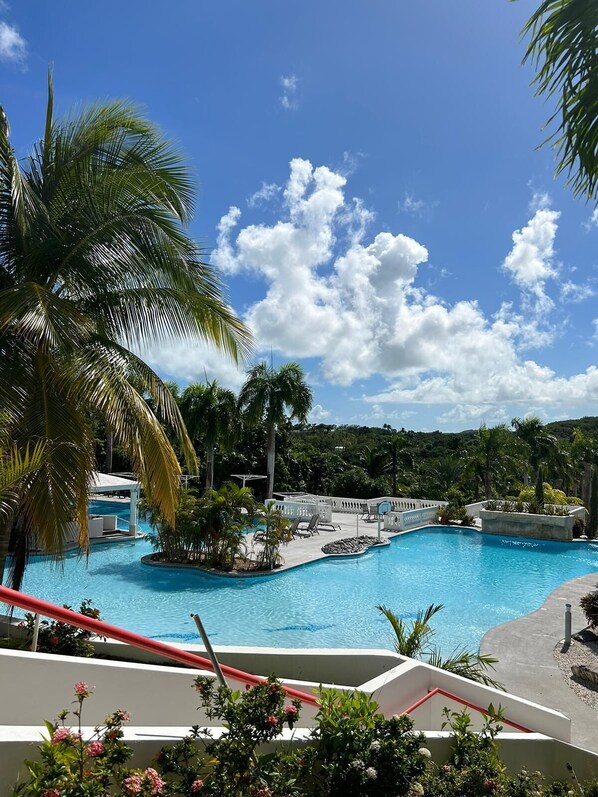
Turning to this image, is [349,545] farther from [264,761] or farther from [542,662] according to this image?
[264,761]

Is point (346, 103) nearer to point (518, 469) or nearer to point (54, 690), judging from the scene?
point (54, 690)

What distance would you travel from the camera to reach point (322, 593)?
12.8 meters

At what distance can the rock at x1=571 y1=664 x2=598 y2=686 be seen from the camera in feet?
23.1

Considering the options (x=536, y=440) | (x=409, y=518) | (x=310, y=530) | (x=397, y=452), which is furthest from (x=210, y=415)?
(x=536, y=440)

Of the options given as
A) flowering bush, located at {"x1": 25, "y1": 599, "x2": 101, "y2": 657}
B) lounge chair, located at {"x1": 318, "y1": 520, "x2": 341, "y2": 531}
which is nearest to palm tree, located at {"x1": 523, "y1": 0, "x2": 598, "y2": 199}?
flowering bush, located at {"x1": 25, "y1": 599, "x2": 101, "y2": 657}

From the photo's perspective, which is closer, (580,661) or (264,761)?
(264,761)

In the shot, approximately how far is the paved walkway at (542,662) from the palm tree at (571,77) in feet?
18.5

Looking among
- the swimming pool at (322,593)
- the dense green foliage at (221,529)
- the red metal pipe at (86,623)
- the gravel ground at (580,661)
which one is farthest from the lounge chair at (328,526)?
the red metal pipe at (86,623)

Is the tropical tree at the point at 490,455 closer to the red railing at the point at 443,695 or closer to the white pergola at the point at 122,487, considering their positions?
the white pergola at the point at 122,487

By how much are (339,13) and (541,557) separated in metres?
17.0

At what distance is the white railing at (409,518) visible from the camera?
21156 millimetres

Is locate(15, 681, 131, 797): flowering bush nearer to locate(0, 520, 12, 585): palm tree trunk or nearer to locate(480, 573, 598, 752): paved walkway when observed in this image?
locate(0, 520, 12, 585): palm tree trunk

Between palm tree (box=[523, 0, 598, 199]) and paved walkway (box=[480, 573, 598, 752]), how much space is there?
222 inches

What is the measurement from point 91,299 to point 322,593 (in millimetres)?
9154
